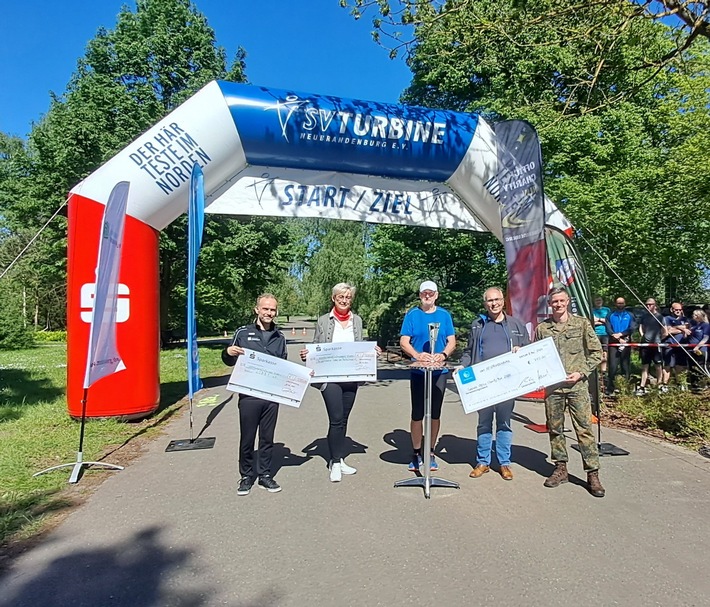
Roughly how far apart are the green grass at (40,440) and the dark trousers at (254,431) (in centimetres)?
154

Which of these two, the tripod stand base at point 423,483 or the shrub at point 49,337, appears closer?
the tripod stand base at point 423,483

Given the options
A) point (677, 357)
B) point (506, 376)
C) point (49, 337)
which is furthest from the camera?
point (49, 337)

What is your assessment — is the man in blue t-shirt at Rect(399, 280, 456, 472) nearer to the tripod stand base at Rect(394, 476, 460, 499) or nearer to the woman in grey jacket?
the tripod stand base at Rect(394, 476, 460, 499)

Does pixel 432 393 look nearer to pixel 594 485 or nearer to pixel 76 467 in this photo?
pixel 594 485

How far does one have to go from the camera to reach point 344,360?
5.06 meters

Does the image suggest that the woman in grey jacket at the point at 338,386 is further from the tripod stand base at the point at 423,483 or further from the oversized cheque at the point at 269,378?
the tripod stand base at the point at 423,483

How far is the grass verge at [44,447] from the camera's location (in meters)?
4.32

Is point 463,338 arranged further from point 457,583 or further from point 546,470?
point 457,583

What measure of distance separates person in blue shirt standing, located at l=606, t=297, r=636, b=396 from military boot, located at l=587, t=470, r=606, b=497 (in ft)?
19.4

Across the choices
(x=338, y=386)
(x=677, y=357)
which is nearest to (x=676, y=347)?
(x=677, y=357)

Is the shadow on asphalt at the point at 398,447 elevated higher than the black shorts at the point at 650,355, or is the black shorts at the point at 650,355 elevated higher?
the black shorts at the point at 650,355

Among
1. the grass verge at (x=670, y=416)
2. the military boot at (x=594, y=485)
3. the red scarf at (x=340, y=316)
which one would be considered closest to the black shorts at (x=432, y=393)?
the red scarf at (x=340, y=316)

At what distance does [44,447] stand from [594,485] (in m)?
6.08

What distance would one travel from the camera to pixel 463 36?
790 centimetres
